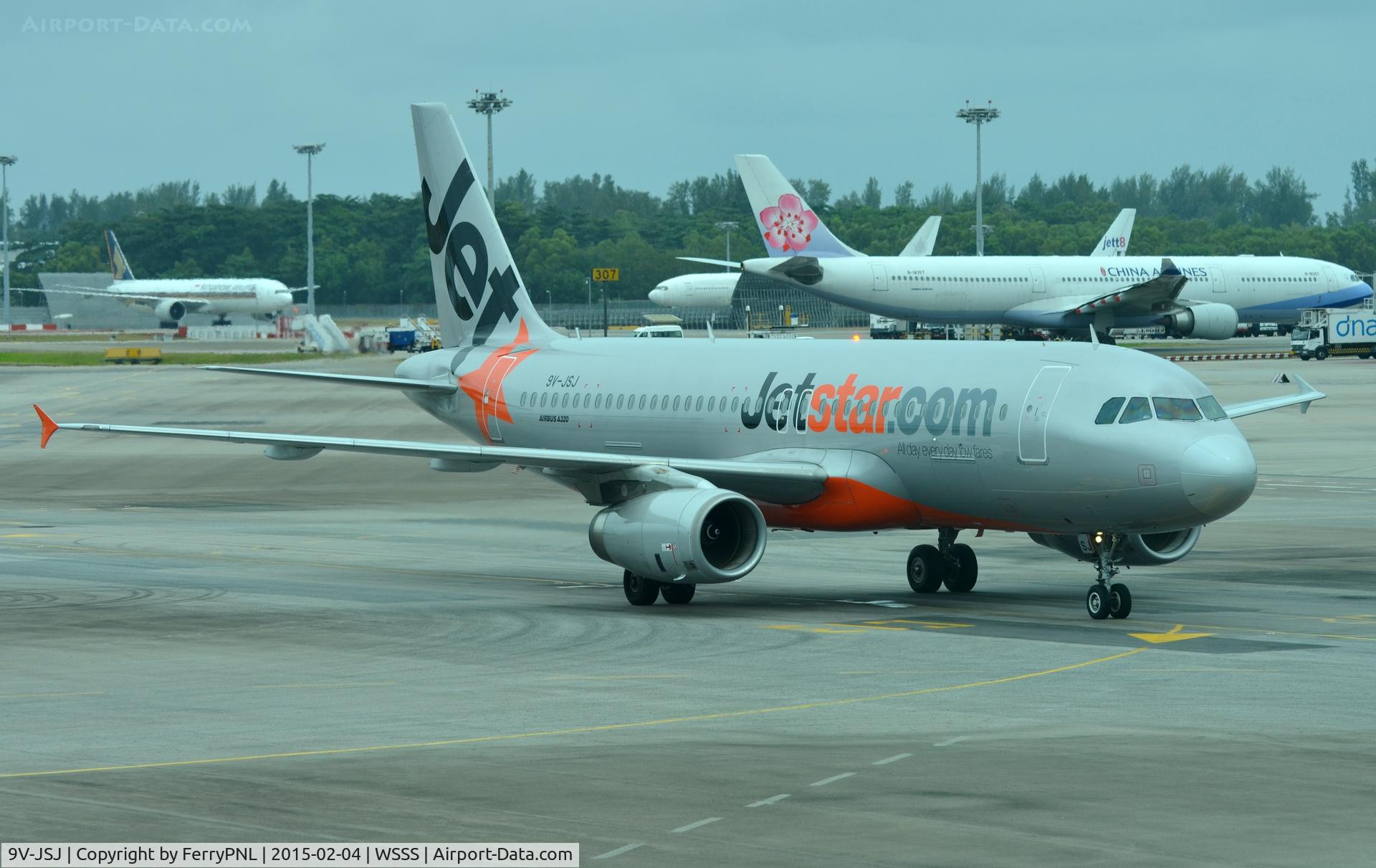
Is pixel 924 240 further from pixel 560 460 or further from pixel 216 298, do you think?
pixel 560 460

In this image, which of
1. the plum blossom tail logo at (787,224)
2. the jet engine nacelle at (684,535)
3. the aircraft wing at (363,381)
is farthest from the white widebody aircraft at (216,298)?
the jet engine nacelle at (684,535)

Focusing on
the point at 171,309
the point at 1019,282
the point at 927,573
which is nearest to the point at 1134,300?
the point at 1019,282

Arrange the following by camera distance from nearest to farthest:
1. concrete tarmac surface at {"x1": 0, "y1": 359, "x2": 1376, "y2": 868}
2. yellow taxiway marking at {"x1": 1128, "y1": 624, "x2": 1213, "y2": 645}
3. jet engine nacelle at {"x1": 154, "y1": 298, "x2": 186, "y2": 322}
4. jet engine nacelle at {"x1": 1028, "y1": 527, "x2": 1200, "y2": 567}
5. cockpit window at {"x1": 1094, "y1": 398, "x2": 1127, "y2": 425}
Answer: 1. concrete tarmac surface at {"x1": 0, "y1": 359, "x2": 1376, "y2": 868}
2. yellow taxiway marking at {"x1": 1128, "y1": 624, "x2": 1213, "y2": 645}
3. cockpit window at {"x1": 1094, "y1": 398, "x2": 1127, "y2": 425}
4. jet engine nacelle at {"x1": 1028, "y1": 527, "x2": 1200, "y2": 567}
5. jet engine nacelle at {"x1": 154, "y1": 298, "x2": 186, "y2": 322}

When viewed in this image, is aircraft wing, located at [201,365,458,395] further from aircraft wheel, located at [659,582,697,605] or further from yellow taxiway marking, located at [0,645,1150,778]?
yellow taxiway marking, located at [0,645,1150,778]

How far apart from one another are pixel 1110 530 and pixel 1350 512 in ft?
59.0

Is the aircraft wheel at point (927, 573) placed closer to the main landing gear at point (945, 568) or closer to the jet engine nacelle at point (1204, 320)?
the main landing gear at point (945, 568)

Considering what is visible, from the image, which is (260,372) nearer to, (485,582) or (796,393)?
(485,582)

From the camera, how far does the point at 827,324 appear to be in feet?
577

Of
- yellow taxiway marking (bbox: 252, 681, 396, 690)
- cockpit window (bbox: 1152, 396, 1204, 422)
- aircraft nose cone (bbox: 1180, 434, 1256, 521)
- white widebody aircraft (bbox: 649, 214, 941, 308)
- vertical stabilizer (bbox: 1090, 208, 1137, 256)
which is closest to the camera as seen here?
yellow taxiway marking (bbox: 252, 681, 396, 690)

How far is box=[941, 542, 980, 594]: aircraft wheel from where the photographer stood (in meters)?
31.5

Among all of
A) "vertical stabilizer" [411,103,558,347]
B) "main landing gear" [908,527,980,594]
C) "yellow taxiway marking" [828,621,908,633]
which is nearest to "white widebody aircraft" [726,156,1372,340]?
"vertical stabilizer" [411,103,558,347]

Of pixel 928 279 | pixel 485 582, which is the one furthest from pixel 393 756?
pixel 928 279

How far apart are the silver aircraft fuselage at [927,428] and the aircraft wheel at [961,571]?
4.48ft

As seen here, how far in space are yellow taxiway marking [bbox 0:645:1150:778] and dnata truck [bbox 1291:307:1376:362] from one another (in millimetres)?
87484
